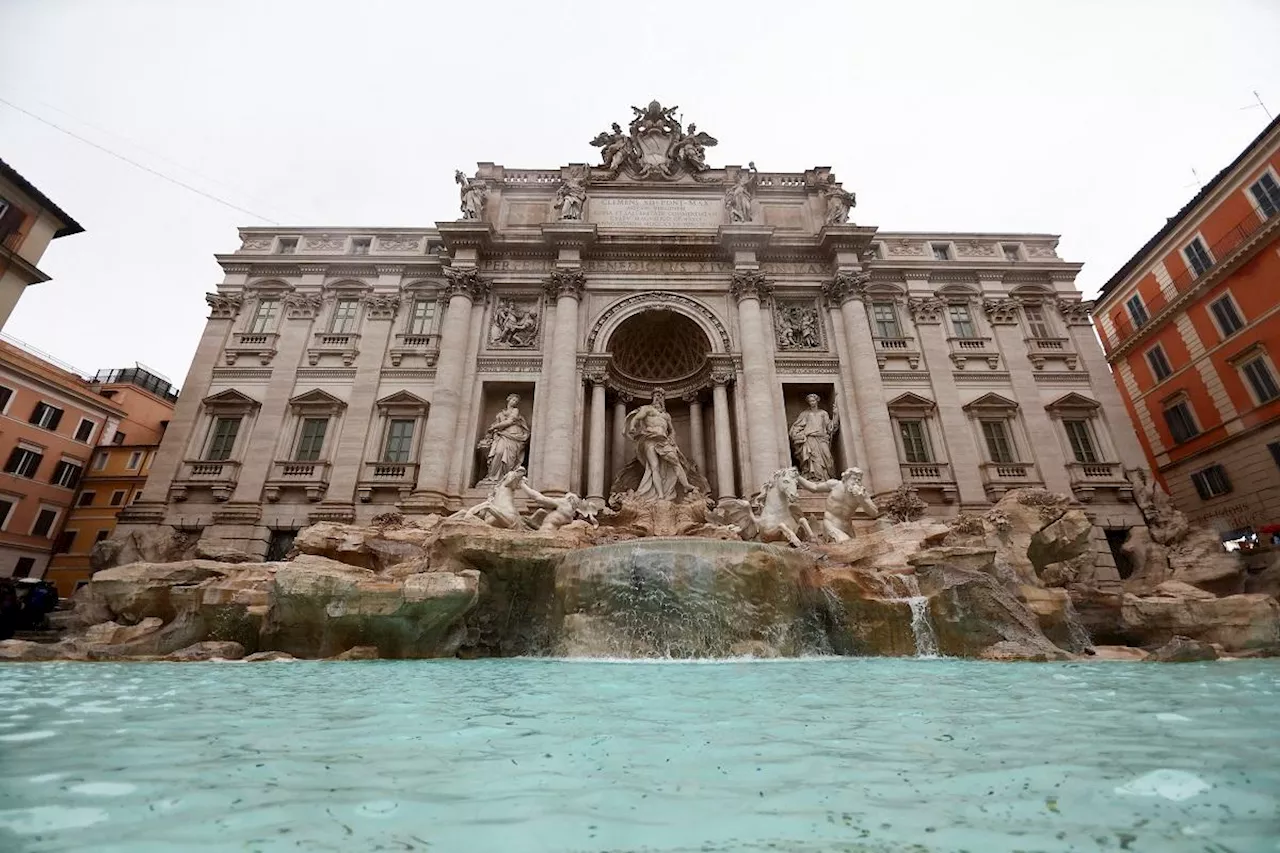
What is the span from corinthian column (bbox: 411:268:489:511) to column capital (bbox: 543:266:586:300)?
2769 millimetres

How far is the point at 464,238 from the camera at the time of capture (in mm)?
20656

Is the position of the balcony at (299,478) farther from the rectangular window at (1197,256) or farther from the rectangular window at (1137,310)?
the rectangular window at (1137,310)

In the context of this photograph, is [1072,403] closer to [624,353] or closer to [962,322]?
[962,322]

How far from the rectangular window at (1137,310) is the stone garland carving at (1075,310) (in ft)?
17.2

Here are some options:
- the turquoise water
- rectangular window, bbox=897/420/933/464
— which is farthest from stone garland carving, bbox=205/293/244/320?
rectangular window, bbox=897/420/933/464

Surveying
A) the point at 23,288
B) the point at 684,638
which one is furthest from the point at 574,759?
the point at 23,288

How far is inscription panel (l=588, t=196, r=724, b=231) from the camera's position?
22.0 meters

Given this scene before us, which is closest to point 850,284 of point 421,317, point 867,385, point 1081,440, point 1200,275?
point 867,385

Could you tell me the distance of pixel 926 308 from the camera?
21531mm

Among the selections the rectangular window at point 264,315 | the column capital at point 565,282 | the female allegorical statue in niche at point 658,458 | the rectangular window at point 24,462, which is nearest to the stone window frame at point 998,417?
the female allegorical statue in niche at point 658,458

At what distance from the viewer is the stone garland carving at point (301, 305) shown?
20.8m

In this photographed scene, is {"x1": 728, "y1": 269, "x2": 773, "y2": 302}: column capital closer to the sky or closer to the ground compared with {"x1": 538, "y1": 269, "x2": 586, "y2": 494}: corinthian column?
closer to the sky

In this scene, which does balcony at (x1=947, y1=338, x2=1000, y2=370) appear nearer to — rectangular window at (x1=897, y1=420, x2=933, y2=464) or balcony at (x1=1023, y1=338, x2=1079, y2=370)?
balcony at (x1=1023, y1=338, x2=1079, y2=370)

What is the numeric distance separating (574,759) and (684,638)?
5.94 m
